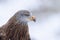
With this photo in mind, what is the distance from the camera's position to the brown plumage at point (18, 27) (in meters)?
2.65

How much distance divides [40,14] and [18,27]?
232cm

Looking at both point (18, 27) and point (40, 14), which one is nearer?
point (18, 27)

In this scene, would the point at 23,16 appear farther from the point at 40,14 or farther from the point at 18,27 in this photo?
the point at 40,14

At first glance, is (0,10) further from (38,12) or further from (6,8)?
(38,12)

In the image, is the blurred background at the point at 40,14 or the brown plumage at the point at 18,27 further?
the blurred background at the point at 40,14

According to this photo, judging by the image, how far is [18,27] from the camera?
2668 millimetres

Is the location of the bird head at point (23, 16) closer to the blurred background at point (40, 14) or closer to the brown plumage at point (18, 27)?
the brown plumage at point (18, 27)

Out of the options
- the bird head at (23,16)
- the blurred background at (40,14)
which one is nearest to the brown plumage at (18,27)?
the bird head at (23,16)

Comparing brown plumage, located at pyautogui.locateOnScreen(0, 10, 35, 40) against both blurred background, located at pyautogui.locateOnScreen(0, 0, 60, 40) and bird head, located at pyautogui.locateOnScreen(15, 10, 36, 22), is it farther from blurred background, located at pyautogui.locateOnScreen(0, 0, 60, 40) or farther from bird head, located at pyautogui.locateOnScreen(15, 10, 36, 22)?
blurred background, located at pyautogui.locateOnScreen(0, 0, 60, 40)

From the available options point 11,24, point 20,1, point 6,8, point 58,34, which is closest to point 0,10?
point 6,8

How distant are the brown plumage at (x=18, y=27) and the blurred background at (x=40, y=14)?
5.03 feet

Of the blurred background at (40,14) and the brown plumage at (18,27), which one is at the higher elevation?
the brown plumage at (18,27)

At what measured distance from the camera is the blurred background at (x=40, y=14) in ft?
14.6

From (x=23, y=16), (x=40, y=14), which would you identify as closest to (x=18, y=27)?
(x=23, y=16)
